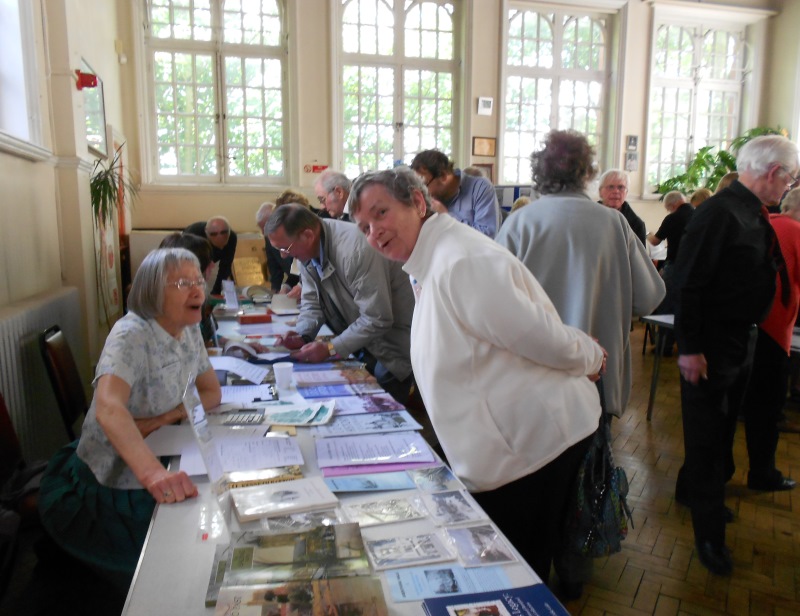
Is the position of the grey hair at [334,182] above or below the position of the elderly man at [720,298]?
above

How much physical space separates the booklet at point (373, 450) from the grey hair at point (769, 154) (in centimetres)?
154

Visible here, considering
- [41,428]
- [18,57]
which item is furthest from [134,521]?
[18,57]

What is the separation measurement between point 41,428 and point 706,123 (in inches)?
360

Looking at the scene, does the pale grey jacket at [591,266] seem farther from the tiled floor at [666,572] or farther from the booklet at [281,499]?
the booklet at [281,499]

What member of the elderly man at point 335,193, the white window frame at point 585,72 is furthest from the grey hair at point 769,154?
the white window frame at point 585,72

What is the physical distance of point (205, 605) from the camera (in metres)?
0.98

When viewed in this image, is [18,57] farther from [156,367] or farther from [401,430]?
[401,430]

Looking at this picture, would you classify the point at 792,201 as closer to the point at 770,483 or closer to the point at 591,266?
the point at 770,483

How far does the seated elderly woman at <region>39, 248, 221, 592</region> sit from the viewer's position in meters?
1.47

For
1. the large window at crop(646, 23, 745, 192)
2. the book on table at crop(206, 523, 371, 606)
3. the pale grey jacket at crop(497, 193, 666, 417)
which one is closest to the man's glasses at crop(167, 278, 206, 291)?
the book on table at crop(206, 523, 371, 606)

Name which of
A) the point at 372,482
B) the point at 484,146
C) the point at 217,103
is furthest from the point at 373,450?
the point at 484,146

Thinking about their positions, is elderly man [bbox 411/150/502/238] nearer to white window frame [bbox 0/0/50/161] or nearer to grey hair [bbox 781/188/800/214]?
grey hair [bbox 781/188/800/214]

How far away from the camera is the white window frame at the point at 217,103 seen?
6.59 meters

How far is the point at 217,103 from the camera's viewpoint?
698 cm
